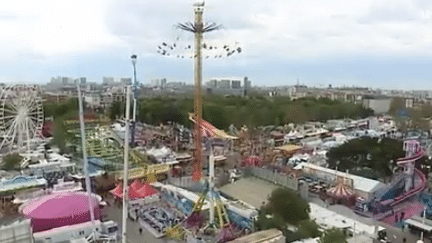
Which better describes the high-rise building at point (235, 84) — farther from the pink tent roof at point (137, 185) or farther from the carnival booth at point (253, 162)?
the pink tent roof at point (137, 185)

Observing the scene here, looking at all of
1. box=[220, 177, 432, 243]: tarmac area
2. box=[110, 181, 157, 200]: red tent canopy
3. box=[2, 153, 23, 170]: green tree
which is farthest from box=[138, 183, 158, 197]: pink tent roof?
box=[2, 153, 23, 170]: green tree

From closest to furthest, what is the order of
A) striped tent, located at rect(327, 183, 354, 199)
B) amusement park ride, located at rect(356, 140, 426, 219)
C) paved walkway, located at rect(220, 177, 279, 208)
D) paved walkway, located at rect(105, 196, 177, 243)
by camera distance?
1. paved walkway, located at rect(105, 196, 177, 243)
2. amusement park ride, located at rect(356, 140, 426, 219)
3. paved walkway, located at rect(220, 177, 279, 208)
4. striped tent, located at rect(327, 183, 354, 199)

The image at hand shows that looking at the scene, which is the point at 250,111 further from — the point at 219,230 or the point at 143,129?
the point at 219,230

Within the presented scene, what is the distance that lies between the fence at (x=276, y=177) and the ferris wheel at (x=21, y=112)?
1279cm

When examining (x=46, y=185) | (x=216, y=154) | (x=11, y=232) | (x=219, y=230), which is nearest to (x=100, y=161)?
(x=46, y=185)

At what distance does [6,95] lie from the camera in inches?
841

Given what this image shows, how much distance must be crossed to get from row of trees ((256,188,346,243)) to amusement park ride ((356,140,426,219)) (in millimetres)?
3561

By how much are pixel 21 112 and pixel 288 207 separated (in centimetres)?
1643

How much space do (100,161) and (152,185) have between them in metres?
4.32

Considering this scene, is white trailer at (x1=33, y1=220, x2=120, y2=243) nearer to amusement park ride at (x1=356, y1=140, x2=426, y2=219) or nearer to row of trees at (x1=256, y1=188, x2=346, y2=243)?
row of trees at (x1=256, y1=188, x2=346, y2=243)

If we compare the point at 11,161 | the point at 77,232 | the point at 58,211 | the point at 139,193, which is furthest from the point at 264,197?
the point at 11,161

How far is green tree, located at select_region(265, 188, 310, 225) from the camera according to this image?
13.3 m

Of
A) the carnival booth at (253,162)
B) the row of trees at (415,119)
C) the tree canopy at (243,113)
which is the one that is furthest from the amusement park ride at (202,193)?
the row of trees at (415,119)

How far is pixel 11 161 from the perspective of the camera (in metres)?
22.0
